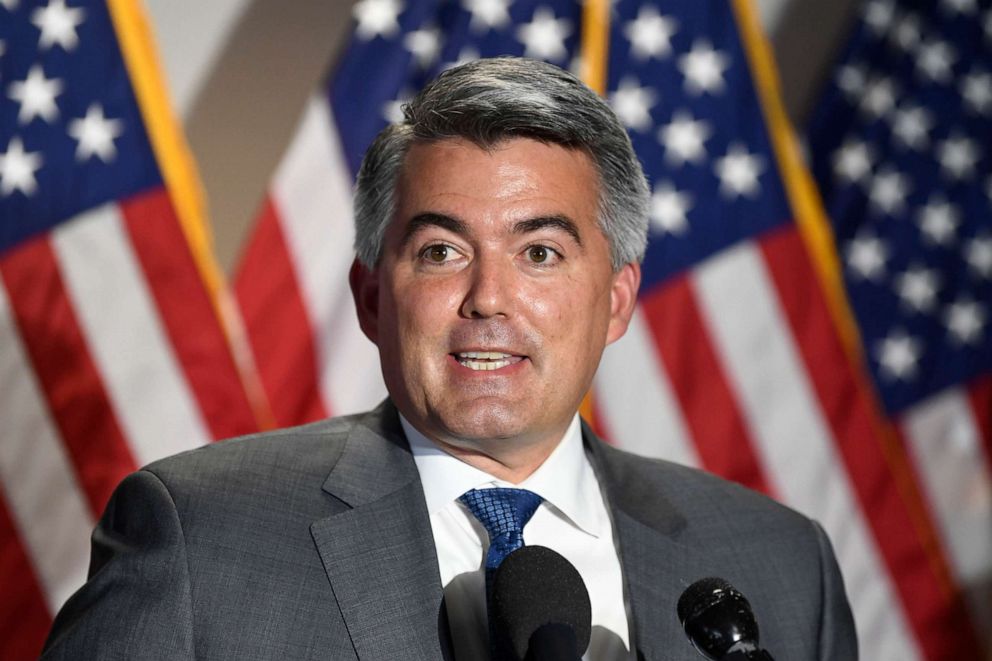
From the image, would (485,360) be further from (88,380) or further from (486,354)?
(88,380)

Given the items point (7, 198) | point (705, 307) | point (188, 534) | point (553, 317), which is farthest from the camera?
point (705, 307)

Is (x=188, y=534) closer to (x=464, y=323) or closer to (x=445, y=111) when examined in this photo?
(x=464, y=323)

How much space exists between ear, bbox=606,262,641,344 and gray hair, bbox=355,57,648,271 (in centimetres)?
4

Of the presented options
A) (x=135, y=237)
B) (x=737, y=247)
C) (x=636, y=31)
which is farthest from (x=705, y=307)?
(x=135, y=237)

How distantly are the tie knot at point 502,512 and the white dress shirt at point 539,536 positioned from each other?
0.08ft

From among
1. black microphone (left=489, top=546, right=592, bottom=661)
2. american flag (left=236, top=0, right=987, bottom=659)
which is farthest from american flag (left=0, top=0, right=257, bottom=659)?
black microphone (left=489, top=546, right=592, bottom=661)

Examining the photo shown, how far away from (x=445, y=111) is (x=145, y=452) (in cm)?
159

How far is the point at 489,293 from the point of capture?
5.39 ft

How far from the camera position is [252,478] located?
5.64ft

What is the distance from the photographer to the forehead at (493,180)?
1.70 meters

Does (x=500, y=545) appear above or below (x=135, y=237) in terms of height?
below

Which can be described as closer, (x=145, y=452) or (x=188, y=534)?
(x=188, y=534)

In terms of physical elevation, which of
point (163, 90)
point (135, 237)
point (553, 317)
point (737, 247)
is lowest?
point (737, 247)

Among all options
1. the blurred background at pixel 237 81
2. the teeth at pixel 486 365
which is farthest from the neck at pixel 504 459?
the blurred background at pixel 237 81
